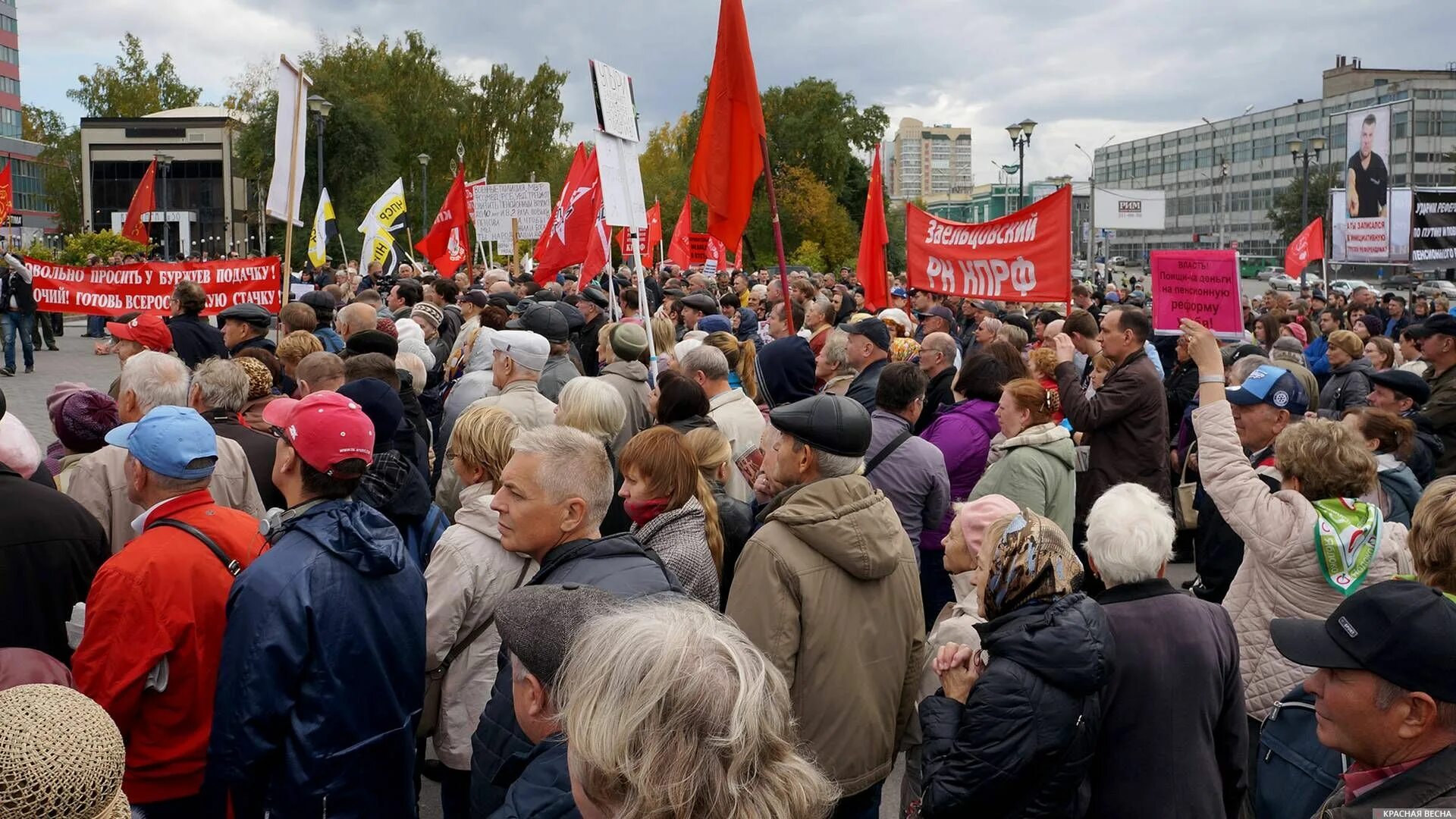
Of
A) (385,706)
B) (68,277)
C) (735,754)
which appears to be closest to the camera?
(735,754)

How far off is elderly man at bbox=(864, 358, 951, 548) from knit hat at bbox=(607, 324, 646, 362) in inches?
91.9

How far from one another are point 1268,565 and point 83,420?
4.55 meters

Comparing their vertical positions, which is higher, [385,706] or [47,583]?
[47,583]

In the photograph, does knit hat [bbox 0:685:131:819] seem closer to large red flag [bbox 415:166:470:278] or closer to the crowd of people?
the crowd of people

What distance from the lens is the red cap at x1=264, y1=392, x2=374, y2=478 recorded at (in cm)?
343

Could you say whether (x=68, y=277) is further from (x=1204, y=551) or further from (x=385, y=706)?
(x=1204, y=551)

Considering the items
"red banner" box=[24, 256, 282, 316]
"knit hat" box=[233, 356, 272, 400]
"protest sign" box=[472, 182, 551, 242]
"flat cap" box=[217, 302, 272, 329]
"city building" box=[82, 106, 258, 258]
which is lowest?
"knit hat" box=[233, 356, 272, 400]

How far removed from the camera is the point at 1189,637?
3.26 m

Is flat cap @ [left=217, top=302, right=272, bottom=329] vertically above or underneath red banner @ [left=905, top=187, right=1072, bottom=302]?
underneath

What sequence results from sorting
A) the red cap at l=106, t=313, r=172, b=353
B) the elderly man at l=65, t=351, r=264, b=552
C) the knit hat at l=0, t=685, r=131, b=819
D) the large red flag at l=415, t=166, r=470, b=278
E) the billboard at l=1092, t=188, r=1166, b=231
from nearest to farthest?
the knit hat at l=0, t=685, r=131, b=819 → the elderly man at l=65, t=351, r=264, b=552 → the red cap at l=106, t=313, r=172, b=353 → the large red flag at l=415, t=166, r=470, b=278 → the billboard at l=1092, t=188, r=1166, b=231

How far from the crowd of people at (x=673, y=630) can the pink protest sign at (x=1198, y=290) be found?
1.47 meters

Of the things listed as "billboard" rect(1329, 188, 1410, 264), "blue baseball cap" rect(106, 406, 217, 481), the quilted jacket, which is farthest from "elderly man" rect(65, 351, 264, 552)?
"billboard" rect(1329, 188, 1410, 264)

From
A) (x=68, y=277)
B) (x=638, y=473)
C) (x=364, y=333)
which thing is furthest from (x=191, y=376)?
(x=68, y=277)

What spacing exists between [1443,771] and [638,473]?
259 cm
